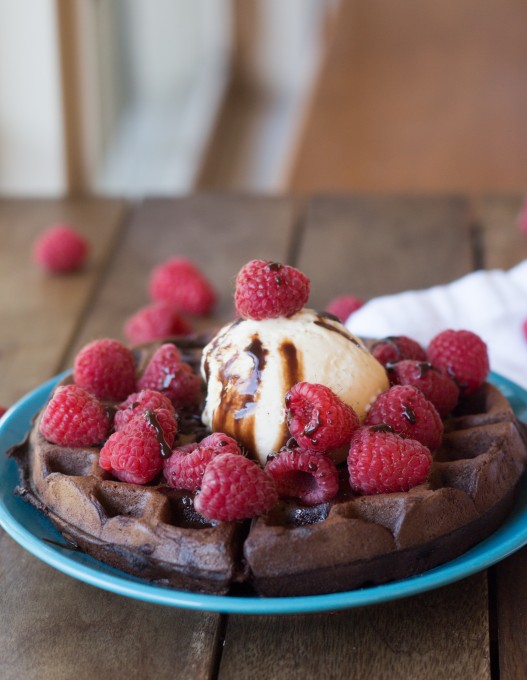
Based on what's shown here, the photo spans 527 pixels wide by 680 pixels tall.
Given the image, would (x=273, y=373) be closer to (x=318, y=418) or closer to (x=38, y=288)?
(x=318, y=418)

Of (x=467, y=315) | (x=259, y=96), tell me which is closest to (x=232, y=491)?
(x=467, y=315)

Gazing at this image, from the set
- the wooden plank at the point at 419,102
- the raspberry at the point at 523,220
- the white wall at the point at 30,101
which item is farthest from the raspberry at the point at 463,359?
the white wall at the point at 30,101

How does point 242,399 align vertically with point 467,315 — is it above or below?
above

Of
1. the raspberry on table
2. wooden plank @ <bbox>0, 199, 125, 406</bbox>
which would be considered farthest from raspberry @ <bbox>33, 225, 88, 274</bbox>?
the raspberry on table

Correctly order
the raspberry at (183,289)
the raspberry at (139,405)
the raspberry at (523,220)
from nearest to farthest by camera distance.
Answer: the raspberry at (139,405)
the raspberry at (183,289)
the raspberry at (523,220)

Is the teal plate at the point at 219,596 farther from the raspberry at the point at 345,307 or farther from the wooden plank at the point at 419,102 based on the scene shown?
the wooden plank at the point at 419,102

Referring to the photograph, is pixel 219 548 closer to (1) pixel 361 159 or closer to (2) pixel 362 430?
(2) pixel 362 430

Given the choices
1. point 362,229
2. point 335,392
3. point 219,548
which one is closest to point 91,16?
point 362,229

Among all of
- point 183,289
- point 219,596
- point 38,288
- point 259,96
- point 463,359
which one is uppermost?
point 463,359
